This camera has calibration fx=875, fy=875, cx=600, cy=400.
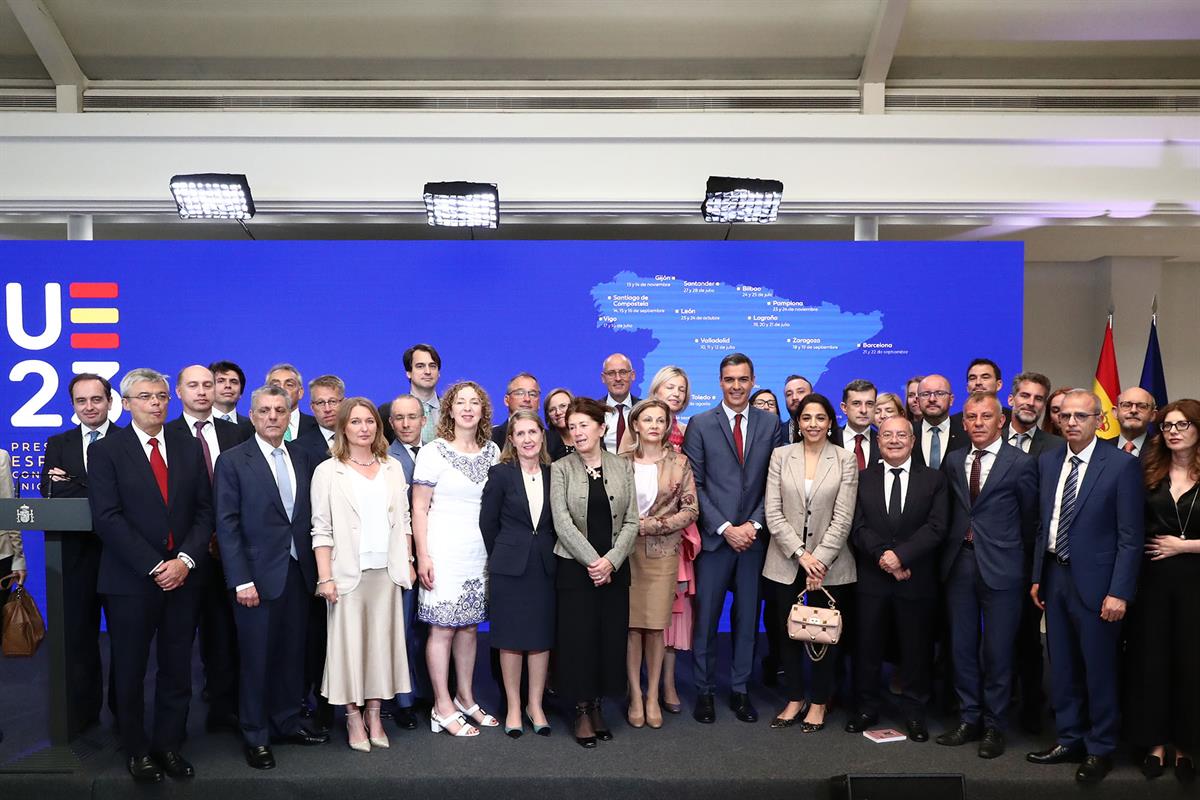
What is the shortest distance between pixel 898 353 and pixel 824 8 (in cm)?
245

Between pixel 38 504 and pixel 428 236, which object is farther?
pixel 428 236

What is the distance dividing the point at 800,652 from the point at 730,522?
2.24 feet

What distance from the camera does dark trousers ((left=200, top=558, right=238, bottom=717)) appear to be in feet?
12.7

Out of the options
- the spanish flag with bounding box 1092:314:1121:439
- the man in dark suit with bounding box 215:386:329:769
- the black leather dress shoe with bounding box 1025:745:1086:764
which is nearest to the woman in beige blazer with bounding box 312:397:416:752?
the man in dark suit with bounding box 215:386:329:769

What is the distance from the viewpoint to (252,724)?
3625 mm

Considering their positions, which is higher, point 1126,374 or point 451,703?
point 1126,374

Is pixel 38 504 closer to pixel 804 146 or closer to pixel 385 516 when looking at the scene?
pixel 385 516

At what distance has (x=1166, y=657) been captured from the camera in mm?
3535

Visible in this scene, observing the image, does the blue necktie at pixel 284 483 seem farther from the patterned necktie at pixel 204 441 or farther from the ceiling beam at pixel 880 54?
the ceiling beam at pixel 880 54

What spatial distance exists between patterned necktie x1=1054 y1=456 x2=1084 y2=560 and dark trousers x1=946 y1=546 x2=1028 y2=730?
264 mm

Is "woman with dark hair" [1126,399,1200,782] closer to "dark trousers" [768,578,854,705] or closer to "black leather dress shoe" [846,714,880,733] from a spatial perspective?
"black leather dress shoe" [846,714,880,733]

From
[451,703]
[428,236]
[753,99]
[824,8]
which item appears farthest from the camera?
[428,236]

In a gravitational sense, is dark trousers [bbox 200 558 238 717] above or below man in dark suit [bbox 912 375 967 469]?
below

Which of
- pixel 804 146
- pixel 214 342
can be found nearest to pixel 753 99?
pixel 804 146
